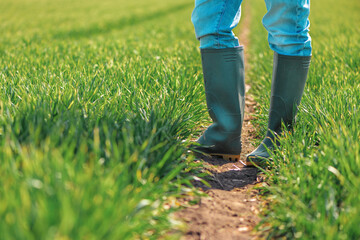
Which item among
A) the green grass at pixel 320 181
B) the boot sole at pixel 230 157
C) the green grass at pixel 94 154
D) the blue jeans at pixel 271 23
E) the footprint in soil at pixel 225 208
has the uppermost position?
the blue jeans at pixel 271 23

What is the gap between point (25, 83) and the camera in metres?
2.54

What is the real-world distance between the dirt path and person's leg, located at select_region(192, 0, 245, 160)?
136 millimetres

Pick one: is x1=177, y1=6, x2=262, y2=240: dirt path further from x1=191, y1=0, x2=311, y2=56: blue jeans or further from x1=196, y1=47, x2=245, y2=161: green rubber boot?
x1=191, y1=0, x2=311, y2=56: blue jeans

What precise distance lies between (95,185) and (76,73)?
182 cm

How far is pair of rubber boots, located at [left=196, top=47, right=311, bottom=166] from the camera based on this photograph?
Result: 223 centimetres

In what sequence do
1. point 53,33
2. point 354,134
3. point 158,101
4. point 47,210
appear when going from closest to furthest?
point 47,210 → point 354,134 → point 158,101 → point 53,33

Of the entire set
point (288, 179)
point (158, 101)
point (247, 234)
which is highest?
point (158, 101)

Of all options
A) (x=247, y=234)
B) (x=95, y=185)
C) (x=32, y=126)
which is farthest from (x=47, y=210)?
(x=247, y=234)

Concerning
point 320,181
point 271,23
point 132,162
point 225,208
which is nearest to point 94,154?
point 132,162

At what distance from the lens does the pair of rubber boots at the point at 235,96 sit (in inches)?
87.9

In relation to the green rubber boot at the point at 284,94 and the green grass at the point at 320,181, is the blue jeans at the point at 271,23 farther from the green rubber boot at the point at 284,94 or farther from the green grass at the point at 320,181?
the green grass at the point at 320,181

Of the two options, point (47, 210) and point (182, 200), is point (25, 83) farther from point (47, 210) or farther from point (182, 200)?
point (47, 210)

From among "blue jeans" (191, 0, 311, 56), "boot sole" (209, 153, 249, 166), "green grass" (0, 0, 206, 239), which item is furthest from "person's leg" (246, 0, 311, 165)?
"green grass" (0, 0, 206, 239)

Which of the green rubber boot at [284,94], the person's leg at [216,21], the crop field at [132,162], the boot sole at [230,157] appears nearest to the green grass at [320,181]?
the crop field at [132,162]
